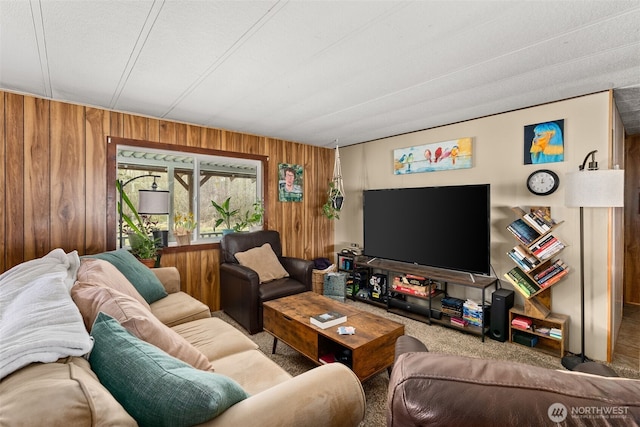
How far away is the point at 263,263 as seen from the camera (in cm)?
361

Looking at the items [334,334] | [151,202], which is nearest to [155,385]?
[334,334]

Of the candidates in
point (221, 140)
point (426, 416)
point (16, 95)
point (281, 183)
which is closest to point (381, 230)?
point (281, 183)

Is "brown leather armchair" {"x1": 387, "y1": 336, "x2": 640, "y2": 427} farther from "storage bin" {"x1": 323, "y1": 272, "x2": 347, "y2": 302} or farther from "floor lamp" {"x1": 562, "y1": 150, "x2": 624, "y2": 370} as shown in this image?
"storage bin" {"x1": 323, "y1": 272, "x2": 347, "y2": 302}

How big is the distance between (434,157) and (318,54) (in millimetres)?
2347

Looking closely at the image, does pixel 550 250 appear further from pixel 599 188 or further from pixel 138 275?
pixel 138 275

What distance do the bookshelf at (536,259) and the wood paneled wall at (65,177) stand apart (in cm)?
344

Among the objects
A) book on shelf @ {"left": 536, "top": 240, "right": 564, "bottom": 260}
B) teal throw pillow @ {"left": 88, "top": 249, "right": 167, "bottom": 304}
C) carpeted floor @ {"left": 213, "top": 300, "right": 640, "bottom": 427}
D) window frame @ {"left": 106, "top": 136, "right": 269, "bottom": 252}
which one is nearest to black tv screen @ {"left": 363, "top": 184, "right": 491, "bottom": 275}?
book on shelf @ {"left": 536, "top": 240, "right": 564, "bottom": 260}

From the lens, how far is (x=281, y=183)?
4.48 meters

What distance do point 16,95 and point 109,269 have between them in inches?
78.9

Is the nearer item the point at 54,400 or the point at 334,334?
the point at 54,400

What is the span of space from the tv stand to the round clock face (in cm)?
102

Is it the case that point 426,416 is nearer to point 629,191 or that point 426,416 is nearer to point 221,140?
point 221,140

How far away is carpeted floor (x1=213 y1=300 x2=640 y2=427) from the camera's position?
2123 millimetres

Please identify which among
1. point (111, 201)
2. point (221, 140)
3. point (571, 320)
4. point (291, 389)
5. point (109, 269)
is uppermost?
point (221, 140)
